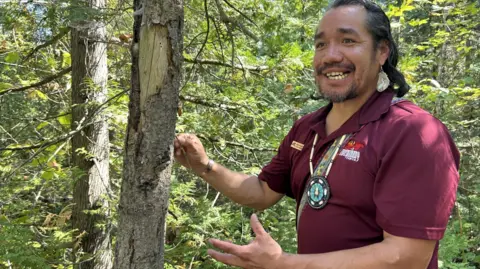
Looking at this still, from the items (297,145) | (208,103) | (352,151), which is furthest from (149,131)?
(208,103)

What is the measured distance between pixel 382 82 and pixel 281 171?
852 millimetres

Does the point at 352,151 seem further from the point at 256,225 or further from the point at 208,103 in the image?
the point at 208,103

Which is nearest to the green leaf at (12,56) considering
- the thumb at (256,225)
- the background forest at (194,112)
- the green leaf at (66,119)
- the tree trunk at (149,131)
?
the background forest at (194,112)

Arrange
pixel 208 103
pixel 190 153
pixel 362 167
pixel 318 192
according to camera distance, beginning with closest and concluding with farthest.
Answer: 1. pixel 362 167
2. pixel 318 192
3. pixel 190 153
4. pixel 208 103

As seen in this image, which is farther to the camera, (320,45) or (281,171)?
(281,171)

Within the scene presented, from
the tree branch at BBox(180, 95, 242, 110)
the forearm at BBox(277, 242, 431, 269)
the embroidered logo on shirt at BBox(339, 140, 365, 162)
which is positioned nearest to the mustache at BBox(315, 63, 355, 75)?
the embroidered logo on shirt at BBox(339, 140, 365, 162)

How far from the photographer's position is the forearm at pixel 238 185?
104 inches

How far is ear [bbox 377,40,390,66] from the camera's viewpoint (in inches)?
80.7

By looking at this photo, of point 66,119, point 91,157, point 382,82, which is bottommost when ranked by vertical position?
point 91,157

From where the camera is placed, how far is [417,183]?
1526 millimetres

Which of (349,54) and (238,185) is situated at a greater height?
(349,54)

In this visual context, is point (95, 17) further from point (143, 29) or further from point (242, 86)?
point (242, 86)

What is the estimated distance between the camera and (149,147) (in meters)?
1.97

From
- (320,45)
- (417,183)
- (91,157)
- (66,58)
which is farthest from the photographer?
(66,58)
